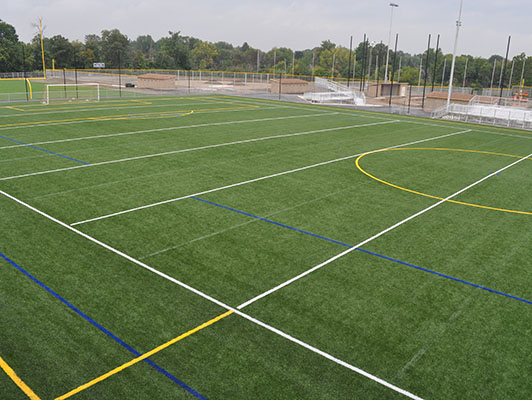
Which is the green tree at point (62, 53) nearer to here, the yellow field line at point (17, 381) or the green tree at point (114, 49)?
the green tree at point (114, 49)

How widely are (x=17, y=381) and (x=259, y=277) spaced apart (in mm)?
5155

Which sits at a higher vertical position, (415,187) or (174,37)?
(174,37)

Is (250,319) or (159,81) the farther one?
(159,81)

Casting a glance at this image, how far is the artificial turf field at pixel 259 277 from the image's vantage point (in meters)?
7.53

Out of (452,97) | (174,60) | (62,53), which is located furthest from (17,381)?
(174,60)

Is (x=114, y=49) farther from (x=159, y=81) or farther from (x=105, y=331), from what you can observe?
(x=105, y=331)

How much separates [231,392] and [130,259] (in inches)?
207

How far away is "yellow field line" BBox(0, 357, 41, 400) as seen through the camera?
22.6ft

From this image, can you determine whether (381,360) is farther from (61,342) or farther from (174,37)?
(174,37)

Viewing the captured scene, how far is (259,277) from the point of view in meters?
10.7

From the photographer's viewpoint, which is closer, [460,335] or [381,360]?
[381,360]

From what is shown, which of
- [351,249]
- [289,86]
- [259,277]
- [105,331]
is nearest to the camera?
[105,331]

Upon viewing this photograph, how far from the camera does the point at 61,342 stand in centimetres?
809

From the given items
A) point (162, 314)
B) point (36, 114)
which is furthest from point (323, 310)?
point (36, 114)
